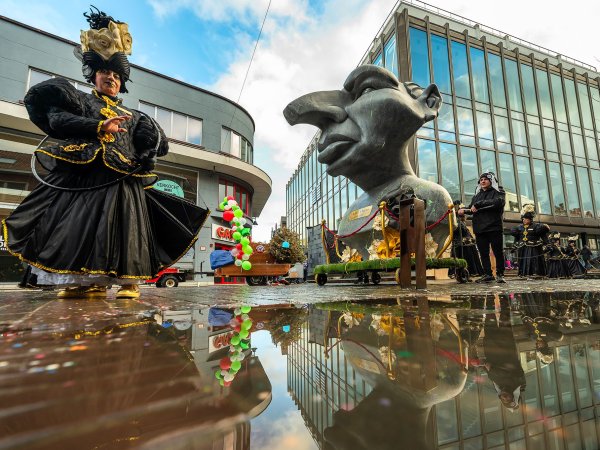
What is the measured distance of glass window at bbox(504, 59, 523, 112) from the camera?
2006 centimetres

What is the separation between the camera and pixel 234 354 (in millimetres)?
775

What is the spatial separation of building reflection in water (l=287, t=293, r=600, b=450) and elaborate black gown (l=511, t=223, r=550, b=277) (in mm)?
10009

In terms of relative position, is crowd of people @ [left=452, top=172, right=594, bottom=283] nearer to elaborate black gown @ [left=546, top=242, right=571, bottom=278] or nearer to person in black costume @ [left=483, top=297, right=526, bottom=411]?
elaborate black gown @ [left=546, top=242, right=571, bottom=278]

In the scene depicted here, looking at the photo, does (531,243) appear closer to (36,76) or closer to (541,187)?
(541,187)

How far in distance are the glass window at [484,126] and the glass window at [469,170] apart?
1.38m

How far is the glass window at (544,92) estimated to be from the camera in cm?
2098

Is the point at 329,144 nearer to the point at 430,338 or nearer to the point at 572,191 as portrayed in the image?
the point at 430,338

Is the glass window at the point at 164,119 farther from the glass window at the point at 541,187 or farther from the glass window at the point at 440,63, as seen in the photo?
the glass window at the point at 541,187

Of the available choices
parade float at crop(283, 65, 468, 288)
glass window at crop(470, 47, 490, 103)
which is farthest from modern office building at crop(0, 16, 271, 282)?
glass window at crop(470, 47, 490, 103)

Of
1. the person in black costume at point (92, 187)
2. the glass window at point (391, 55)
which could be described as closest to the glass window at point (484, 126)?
the glass window at point (391, 55)

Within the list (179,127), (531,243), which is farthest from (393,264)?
(179,127)

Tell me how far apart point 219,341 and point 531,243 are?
10903 millimetres

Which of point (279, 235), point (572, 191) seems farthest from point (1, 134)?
point (572, 191)

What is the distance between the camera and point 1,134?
1241cm
